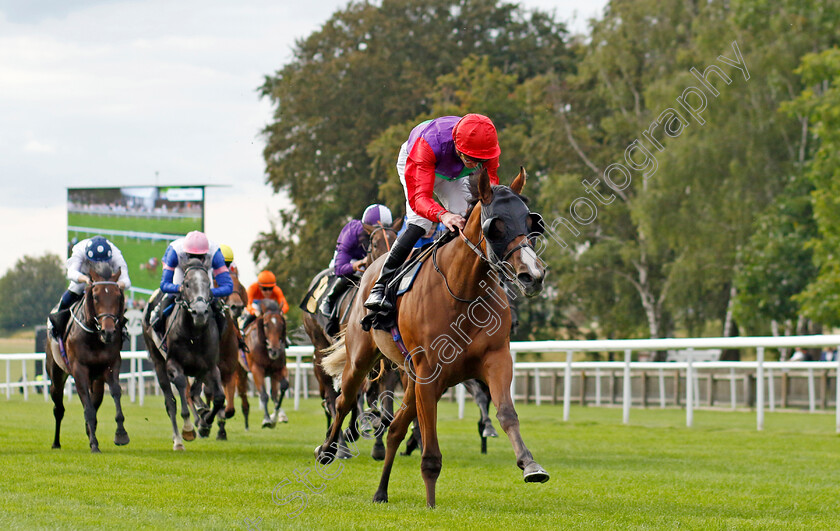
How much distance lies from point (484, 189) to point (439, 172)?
1.39 meters

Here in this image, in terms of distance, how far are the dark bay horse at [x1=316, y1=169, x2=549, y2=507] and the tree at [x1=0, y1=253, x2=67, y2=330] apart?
29.1 metres

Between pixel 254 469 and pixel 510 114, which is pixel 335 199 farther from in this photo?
pixel 254 469

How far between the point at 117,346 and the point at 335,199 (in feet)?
90.3

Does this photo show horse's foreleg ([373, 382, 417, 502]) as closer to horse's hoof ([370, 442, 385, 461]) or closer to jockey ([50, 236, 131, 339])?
horse's hoof ([370, 442, 385, 461])

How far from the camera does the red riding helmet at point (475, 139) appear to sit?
705cm

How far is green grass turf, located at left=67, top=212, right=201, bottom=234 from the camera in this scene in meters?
28.0

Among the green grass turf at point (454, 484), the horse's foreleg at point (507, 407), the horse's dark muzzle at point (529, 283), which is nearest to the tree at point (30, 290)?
the green grass turf at point (454, 484)

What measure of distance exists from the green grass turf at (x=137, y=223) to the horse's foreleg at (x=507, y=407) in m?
21.9

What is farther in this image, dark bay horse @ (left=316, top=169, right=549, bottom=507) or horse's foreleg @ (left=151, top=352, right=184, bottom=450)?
horse's foreleg @ (left=151, top=352, right=184, bottom=450)

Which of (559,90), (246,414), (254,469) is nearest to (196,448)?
(254,469)

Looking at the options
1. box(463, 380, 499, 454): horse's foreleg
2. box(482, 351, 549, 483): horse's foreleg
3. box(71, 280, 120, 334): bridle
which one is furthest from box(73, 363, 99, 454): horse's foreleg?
box(482, 351, 549, 483): horse's foreleg

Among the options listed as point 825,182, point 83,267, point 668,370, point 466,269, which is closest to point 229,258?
point 83,267

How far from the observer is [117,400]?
1131 centimetres

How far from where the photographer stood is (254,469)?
910 cm
